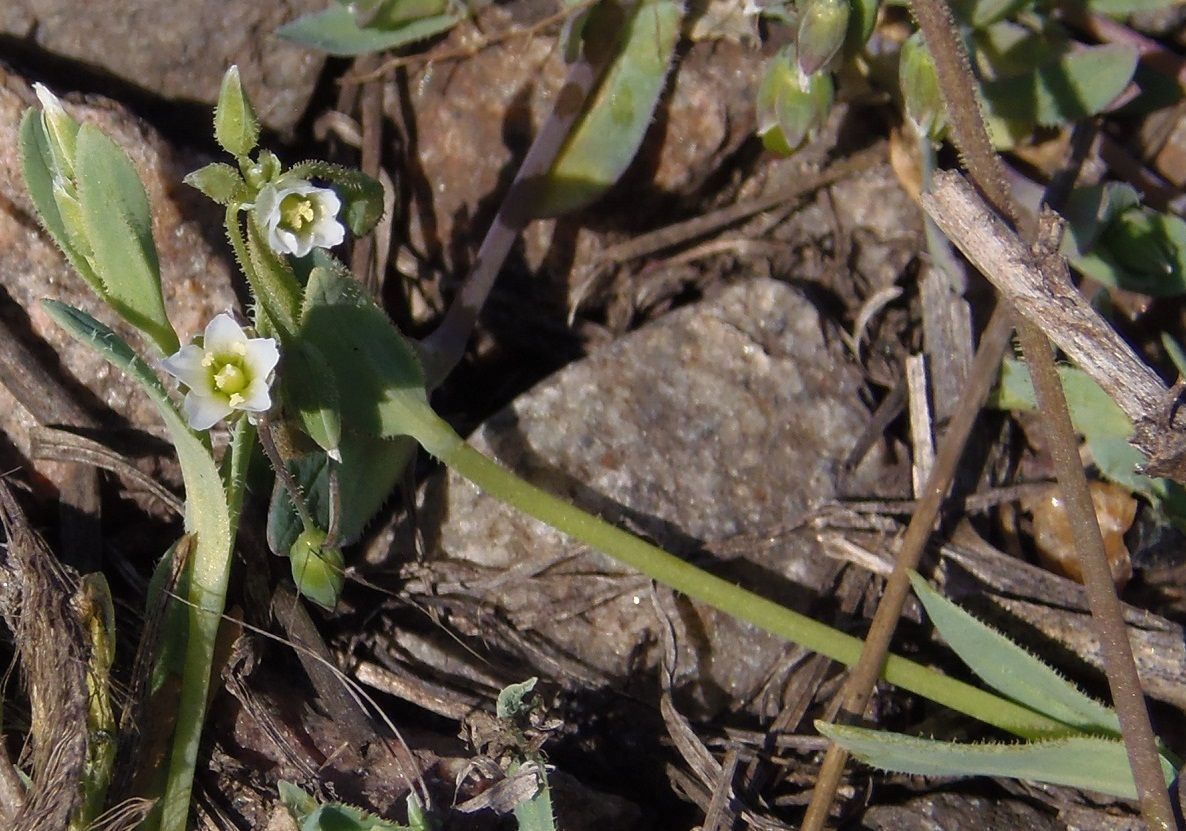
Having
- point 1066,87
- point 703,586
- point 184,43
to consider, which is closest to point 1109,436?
point 1066,87

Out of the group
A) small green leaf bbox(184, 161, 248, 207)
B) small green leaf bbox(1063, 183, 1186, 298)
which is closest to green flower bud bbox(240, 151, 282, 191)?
small green leaf bbox(184, 161, 248, 207)

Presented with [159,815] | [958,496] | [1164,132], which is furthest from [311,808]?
[1164,132]

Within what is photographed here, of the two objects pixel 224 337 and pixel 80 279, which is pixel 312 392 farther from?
pixel 80 279

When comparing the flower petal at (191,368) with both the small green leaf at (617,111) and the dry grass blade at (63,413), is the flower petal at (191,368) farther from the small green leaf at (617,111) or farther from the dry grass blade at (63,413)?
the small green leaf at (617,111)

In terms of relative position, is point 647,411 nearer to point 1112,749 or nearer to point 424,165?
point 424,165

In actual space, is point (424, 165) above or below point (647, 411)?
above

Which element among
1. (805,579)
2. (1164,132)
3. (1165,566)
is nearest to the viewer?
(805,579)

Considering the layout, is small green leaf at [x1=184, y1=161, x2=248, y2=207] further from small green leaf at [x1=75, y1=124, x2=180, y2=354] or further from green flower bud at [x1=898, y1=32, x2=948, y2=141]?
green flower bud at [x1=898, y1=32, x2=948, y2=141]
